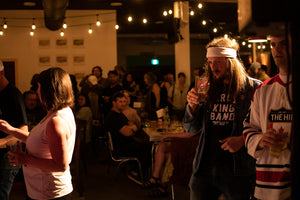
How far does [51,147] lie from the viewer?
7.67ft

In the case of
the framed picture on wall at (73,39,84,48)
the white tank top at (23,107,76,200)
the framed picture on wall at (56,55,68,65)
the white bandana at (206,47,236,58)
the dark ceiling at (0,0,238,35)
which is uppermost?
the dark ceiling at (0,0,238,35)

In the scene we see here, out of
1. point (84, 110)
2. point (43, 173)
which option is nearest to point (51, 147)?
point (43, 173)

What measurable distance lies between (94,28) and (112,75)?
3.91m

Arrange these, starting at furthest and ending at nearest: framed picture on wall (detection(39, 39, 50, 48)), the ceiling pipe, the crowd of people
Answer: framed picture on wall (detection(39, 39, 50, 48)) → the ceiling pipe → the crowd of people

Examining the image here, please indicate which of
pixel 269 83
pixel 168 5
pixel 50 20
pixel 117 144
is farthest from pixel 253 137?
pixel 168 5

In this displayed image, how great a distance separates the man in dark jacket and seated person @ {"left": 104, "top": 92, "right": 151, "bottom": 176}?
3464 millimetres

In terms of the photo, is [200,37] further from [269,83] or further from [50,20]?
[269,83]

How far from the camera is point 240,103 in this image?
2.59 m

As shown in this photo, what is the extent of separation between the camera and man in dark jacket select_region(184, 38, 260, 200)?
254 cm

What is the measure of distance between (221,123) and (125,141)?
12.2ft

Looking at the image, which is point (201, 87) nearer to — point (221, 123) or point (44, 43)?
point (221, 123)

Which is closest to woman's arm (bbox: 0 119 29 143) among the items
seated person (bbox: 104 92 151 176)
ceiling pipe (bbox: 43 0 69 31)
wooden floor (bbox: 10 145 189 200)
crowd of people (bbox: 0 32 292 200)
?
crowd of people (bbox: 0 32 292 200)

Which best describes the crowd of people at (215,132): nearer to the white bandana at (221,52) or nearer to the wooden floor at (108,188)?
the white bandana at (221,52)

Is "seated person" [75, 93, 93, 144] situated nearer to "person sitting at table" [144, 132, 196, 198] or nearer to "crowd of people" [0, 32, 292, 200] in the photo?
"person sitting at table" [144, 132, 196, 198]
